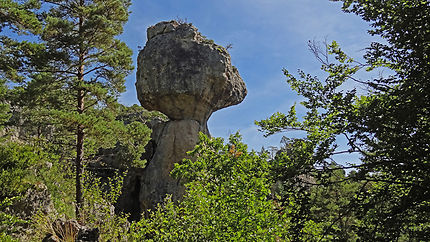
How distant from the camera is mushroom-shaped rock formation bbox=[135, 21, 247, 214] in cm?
1834

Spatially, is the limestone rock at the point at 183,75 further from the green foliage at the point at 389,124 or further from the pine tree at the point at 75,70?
the green foliage at the point at 389,124

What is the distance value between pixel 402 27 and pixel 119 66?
10.2 m

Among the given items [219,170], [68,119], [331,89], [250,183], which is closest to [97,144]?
[68,119]

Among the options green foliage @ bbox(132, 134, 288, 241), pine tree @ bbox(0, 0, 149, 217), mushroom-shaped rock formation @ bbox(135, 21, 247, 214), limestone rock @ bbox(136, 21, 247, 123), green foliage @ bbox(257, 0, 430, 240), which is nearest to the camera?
green foliage @ bbox(257, 0, 430, 240)

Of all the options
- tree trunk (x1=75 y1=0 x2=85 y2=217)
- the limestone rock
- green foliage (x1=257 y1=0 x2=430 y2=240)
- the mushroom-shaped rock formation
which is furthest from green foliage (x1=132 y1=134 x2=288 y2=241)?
the limestone rock

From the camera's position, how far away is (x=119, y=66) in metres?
12.0

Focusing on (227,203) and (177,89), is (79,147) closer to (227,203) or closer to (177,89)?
(227,203)

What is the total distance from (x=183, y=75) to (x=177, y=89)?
0.90 meters

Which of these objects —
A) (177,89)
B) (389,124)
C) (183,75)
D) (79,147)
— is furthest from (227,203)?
(183,75)

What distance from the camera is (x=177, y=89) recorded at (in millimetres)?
18422

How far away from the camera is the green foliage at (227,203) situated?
5.31 metres

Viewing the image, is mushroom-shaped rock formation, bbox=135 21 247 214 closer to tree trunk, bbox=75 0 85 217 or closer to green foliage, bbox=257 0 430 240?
tree trunk, bbox=75 0 85 217

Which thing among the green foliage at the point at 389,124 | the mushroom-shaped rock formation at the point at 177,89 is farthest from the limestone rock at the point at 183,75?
the green foliage at the point at 389,124

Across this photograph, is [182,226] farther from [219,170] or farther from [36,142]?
[36,142]
